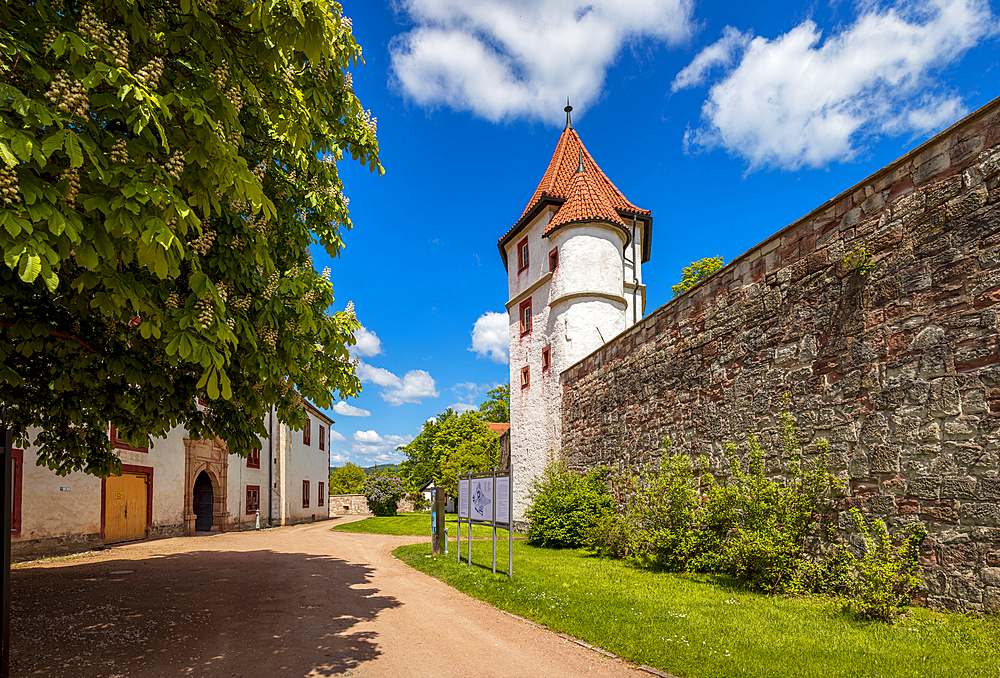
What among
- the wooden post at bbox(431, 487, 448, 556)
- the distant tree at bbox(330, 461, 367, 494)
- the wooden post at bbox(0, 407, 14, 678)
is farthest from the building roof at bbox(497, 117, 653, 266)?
the distant tree at bbox(330, 461, 367, 494)

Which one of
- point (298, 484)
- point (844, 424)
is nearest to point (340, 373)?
point (844, 424)

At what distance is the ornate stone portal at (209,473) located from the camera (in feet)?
73.3

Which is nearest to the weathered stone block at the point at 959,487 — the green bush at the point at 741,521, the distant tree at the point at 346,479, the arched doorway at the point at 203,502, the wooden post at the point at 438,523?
the green bush at the point at 741,521

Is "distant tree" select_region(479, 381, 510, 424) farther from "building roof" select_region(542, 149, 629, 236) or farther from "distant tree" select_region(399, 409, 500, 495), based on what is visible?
"building roof" select_region(542, 149, 629, 236)

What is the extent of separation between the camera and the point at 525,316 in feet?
78.6

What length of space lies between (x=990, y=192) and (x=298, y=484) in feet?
113

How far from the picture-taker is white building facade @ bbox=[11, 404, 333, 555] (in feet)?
48.9

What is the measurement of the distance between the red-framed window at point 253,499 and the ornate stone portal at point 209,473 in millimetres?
2408

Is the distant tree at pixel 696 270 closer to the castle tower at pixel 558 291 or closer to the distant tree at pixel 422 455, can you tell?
the castle tower at pixel 558 291

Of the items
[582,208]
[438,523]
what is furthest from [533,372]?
[438,523]

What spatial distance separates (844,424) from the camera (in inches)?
296

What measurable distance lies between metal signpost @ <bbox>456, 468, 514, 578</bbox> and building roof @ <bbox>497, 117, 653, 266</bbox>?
11.6 meters

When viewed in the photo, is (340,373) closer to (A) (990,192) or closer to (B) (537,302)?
(A) (990,192)

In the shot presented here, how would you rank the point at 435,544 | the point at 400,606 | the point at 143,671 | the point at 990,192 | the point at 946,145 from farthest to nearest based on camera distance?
the point at 435,544, the point at 400,606, the point at 946,145, the point at 990,192, the point at 143,671
